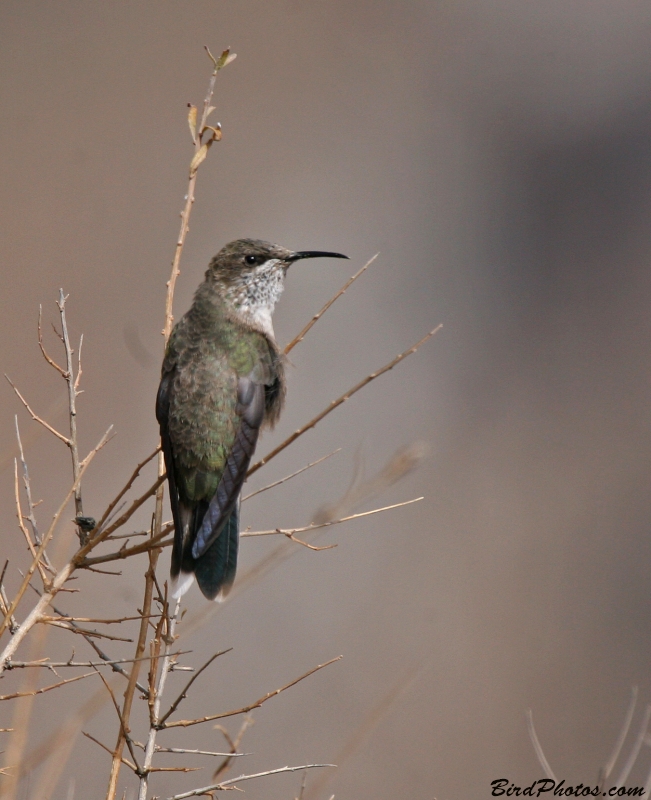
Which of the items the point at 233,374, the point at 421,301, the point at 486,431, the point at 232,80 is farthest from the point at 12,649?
the point at 232,80

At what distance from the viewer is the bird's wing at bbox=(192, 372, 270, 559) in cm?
271

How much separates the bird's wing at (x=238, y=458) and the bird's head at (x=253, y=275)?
0.42m

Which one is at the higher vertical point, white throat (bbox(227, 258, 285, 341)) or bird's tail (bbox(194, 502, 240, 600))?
white throat (bbox(227, 258, 285, 341))

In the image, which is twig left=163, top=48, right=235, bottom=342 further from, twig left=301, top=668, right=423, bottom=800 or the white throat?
twig left=301, top=668, right=423, bottom=800

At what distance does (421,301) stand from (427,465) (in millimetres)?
2245

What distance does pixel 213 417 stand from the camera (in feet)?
9.66

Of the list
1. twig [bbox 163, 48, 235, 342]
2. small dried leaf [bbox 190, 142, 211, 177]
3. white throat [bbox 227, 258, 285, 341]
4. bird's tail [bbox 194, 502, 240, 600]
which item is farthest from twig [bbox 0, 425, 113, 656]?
white throat [bbox 227, 258, 285, 341]

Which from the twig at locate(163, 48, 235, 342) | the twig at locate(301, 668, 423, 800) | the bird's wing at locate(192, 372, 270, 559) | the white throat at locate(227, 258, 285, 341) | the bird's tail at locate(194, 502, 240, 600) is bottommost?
the twig at locate(301, 668, 423, 800)

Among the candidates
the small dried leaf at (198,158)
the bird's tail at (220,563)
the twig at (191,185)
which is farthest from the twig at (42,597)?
the small dried leaf at (198,158)

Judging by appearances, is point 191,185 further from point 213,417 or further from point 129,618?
point 129,618

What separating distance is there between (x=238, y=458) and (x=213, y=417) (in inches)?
6.8

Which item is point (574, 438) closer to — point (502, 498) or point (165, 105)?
point (502, 498)

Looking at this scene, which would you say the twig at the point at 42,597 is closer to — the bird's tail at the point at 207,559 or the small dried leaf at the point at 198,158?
the bird's tail at the point at 207,559

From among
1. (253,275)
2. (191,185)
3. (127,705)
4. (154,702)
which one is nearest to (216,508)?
(154,702)
